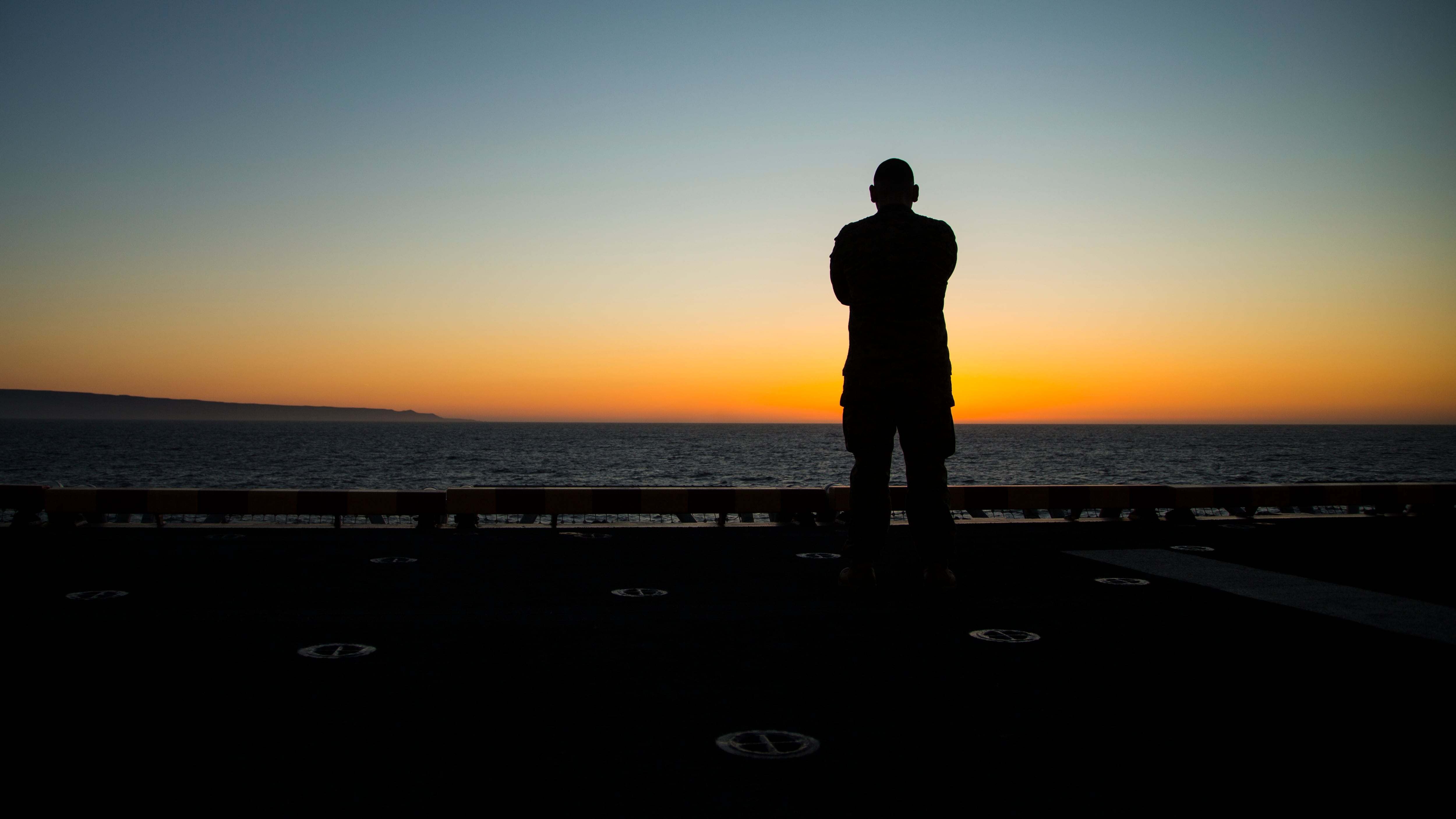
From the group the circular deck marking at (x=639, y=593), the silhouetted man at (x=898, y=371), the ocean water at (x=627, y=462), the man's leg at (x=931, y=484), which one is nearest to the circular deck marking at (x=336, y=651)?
the circular deck marking at (x=639, y=593)

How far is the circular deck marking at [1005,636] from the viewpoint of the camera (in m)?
4.07

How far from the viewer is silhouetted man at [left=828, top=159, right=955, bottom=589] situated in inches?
203

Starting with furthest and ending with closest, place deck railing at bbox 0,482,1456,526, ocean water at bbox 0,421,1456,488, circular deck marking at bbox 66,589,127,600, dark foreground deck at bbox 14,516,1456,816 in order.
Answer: ocean water at bbox 0,421,1456,488 → deck railing at bbox 0,482,1456,526 → circular deck marking at bbox 66,589,127,600 → dark foreground deck at bbox 14,516,1456,816

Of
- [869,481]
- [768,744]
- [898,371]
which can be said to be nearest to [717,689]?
[768,744]

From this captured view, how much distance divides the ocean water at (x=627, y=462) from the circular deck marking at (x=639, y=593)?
50.8 ft

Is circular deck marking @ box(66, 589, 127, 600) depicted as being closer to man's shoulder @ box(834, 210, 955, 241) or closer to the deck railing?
the deck railing

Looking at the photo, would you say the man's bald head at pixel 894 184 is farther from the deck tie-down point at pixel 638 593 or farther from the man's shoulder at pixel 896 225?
the deck tie-down point at pixel 638 593

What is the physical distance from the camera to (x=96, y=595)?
16.6 feet

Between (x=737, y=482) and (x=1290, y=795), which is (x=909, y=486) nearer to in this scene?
(x=1290, y=795)

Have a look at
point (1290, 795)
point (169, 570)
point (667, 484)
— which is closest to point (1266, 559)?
point (1290, 795)

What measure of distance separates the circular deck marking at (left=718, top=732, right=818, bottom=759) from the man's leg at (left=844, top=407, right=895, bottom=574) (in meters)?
2.60

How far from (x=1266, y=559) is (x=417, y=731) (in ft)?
21.2

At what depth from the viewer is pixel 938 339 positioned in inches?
205

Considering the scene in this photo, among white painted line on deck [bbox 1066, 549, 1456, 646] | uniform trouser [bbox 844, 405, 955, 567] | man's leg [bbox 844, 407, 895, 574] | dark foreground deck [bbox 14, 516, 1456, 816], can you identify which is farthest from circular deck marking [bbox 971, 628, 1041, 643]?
white painted line on deck [bbox 1066, 549, 1456, 646]
